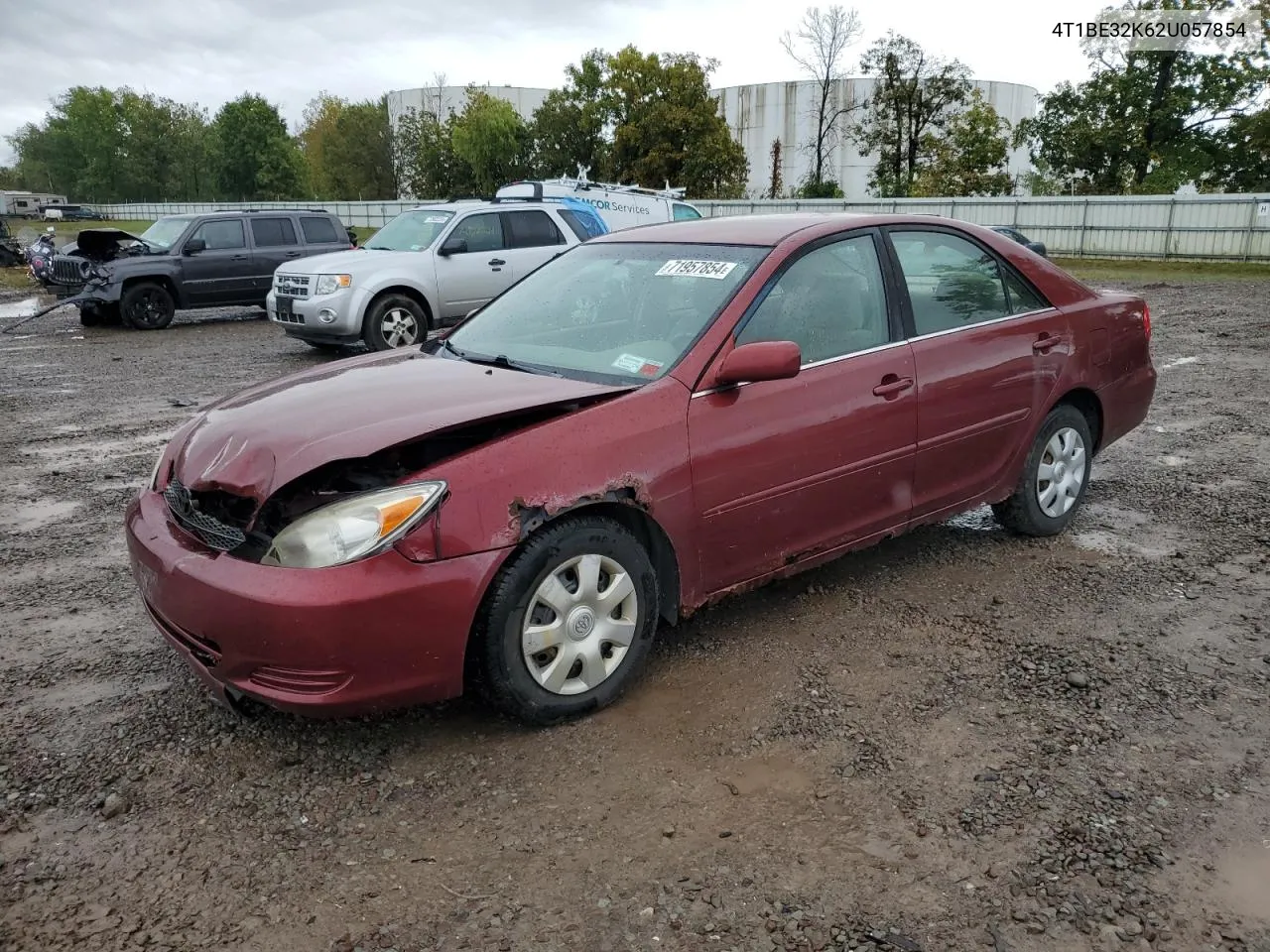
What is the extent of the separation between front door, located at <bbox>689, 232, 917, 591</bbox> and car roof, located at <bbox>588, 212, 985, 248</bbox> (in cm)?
11

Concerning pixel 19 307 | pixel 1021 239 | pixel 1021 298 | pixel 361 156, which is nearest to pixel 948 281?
pixel 1021 298

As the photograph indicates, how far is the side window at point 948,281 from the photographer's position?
431 centimetres

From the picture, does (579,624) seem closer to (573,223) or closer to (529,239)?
(529,239)

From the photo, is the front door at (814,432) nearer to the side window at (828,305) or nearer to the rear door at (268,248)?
the side window at (828,305)

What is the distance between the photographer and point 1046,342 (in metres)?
4.70

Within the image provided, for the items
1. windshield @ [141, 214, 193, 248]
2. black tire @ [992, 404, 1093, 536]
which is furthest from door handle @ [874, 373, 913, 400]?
windshield @ [141, 214, 193, 248]

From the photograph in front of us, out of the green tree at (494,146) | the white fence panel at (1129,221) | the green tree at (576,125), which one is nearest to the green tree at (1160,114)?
the white fence panel at (1129,221)

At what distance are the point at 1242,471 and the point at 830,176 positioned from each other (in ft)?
189

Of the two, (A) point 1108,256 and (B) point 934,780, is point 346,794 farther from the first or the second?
(A) point 1108,256

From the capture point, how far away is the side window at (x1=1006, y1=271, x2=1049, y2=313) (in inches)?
186

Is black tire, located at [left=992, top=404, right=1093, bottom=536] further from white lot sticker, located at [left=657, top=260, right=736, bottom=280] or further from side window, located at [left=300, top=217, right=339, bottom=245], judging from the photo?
side window, located at [left=300, top=217, right=339, bottom=245]

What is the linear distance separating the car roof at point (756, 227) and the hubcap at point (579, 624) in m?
1.57

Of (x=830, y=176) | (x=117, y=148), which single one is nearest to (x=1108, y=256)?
(x=830, y=176)

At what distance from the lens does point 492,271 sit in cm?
1229
